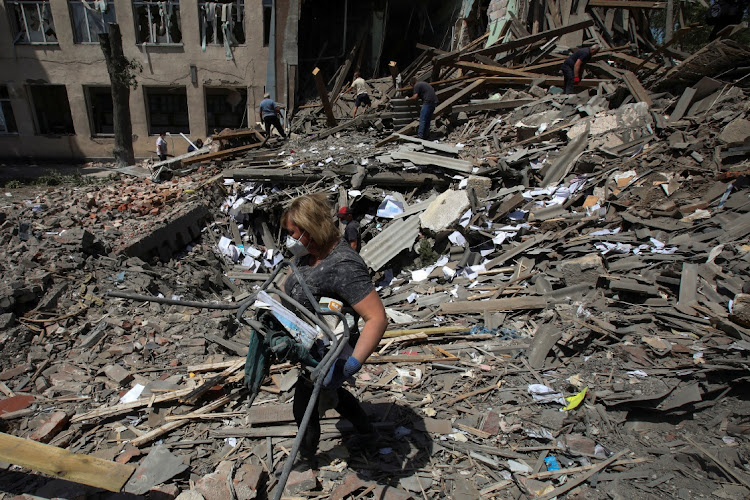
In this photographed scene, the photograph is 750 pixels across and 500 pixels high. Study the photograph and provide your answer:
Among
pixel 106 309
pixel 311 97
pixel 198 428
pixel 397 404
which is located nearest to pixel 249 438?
pixel 198 428

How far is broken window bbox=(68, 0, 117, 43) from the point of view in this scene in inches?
637

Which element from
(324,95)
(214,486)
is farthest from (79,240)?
(324,95)

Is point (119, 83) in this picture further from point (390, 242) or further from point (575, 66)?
point (575, 66)

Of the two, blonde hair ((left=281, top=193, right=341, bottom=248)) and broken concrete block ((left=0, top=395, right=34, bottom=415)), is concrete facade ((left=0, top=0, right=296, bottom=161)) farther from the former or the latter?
blonde hair ((left=281, top=193, right=341, bottom=248))

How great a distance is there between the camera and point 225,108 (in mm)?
18375

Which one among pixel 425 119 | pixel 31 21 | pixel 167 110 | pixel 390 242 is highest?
pixel 31 21

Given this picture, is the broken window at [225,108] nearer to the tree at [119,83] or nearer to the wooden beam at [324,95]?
the tree at [119,83]

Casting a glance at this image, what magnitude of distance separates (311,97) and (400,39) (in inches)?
223

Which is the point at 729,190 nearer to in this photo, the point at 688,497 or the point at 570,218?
the point at 570,218

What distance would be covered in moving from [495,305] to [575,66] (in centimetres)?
784

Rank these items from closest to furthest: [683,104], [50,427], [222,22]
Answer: [50,427] < [683,104] < [222,22]

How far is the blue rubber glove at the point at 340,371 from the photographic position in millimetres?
2334

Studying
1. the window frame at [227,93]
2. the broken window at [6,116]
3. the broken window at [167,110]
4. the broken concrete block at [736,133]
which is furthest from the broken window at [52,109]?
the broken concrete block at [736,133]

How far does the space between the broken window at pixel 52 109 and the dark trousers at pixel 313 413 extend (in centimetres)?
2091
